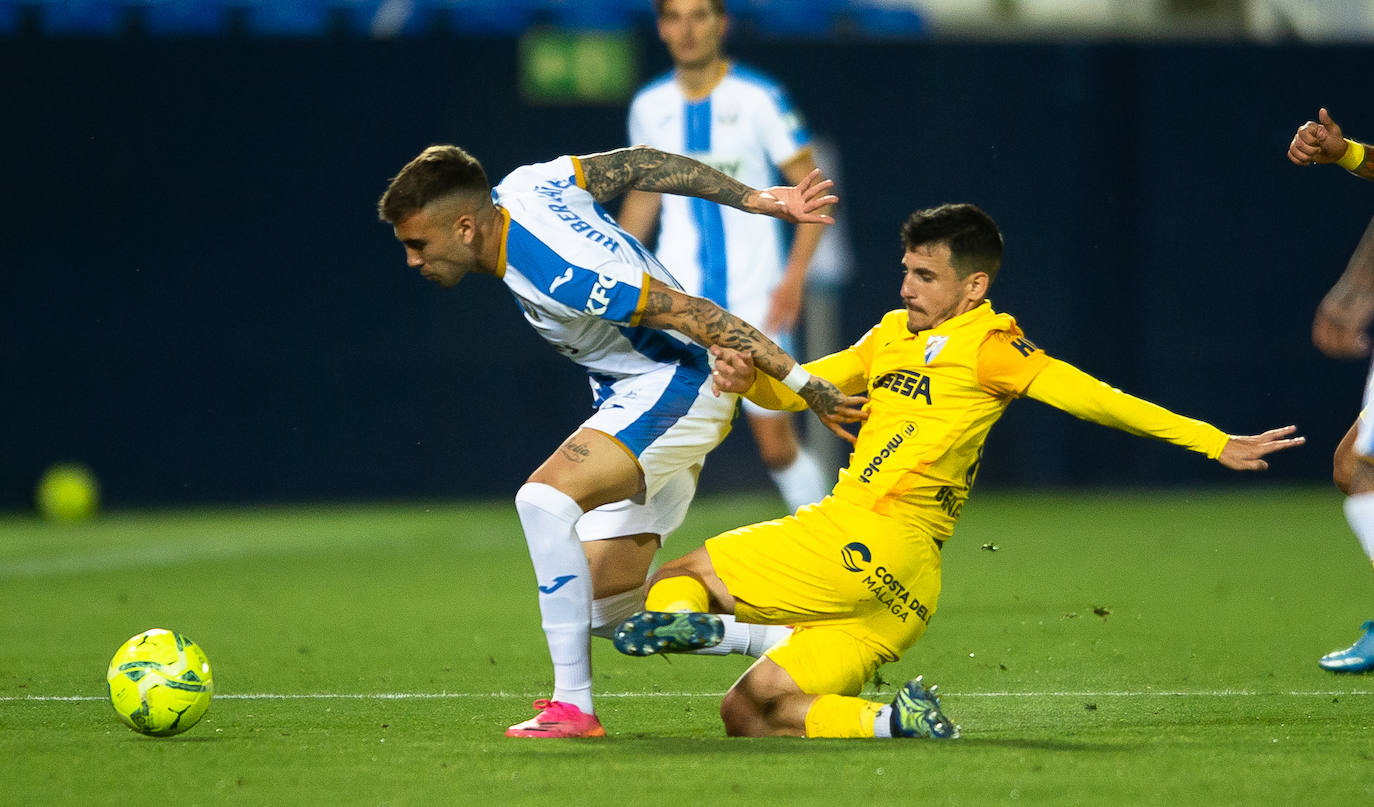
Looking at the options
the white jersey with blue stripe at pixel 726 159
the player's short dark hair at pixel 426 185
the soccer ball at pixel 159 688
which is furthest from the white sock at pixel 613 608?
the white jersey with blue stripe at pixel 726 159

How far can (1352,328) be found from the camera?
5.08 meters

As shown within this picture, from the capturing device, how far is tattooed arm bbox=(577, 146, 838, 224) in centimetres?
477

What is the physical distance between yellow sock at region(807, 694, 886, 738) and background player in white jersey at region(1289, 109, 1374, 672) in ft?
5.82

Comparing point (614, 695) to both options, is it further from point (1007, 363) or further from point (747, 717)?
point (1007, 363)

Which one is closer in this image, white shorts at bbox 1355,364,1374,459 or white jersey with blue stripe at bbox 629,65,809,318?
white shorts at bbox 1355,364,1374,459

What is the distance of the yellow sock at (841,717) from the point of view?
4246 mm

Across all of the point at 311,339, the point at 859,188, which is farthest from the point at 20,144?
the point at 859,188

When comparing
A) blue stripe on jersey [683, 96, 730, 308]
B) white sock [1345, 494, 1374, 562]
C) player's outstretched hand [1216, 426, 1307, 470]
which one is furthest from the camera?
blue stripe on jersey [683, 96, 730, 308]

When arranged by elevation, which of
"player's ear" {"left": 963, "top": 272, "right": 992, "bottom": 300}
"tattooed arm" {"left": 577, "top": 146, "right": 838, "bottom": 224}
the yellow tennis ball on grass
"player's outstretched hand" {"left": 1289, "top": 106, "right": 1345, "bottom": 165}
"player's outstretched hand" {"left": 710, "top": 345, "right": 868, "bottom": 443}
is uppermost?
"player's outstretched hand" {"left": 1289, "top": 106, "right": 1345, "bottom": 165}

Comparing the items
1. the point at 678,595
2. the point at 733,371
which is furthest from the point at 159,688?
the point at 733,371

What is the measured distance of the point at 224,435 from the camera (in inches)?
505

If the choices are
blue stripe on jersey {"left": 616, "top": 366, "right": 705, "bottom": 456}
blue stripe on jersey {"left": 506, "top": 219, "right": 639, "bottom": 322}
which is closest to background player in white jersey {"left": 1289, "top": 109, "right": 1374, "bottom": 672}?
blue stripe on jersey {"left": 616, "top": 366, "right": 705, "bottom": 456}

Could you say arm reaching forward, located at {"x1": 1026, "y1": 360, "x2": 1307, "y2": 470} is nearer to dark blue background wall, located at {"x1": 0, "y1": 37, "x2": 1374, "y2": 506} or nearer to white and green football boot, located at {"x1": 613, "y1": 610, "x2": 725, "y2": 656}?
white and green football boot, located at {"x1": 613, "y1": 610, "x2": 725, "y2": 656}

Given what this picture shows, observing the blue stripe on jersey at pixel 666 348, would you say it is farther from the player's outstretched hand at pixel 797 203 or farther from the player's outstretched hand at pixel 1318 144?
the player's outstretched hand at pixel 1318 144
